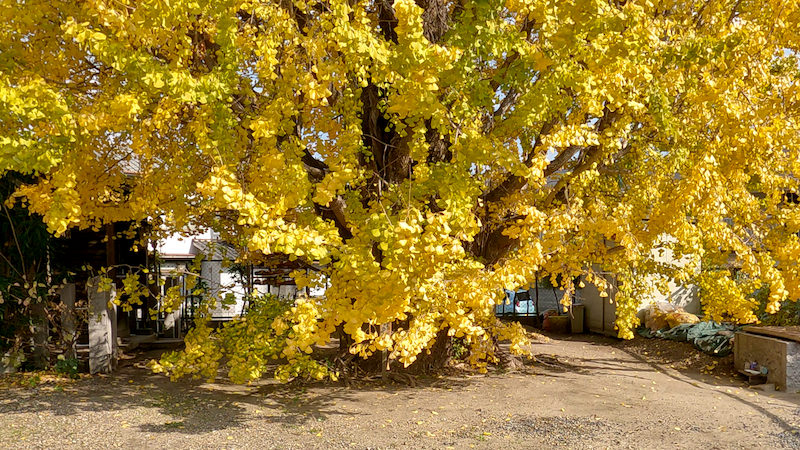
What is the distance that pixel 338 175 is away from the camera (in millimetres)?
5145

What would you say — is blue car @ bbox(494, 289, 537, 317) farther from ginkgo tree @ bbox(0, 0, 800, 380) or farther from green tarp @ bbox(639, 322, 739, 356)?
ginkgo tree @ bbox(0, 0, 800, 380)

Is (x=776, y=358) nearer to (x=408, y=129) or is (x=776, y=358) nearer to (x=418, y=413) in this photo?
(x=418, y=413)

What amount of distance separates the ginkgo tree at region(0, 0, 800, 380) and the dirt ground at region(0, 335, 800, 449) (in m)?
0.76

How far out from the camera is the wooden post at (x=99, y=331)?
935 centimetres

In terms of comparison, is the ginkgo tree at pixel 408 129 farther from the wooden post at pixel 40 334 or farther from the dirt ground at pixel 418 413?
the wooden post at pixel 40 334

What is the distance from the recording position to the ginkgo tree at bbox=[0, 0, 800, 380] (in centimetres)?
489

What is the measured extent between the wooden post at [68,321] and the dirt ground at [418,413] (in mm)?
660

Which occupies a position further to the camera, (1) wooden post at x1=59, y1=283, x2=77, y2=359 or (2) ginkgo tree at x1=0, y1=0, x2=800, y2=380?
(1) wooden post at x1=59, y1=283, x2=77, y2=359

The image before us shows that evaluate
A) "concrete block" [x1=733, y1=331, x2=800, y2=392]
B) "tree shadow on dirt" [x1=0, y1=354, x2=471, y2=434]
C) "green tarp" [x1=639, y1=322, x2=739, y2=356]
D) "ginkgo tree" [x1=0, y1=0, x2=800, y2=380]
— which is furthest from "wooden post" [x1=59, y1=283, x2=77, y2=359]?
"green tarp" [x1=639, y1=322, x2=739, y2=356]

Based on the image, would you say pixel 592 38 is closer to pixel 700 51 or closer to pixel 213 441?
pixel 700 51

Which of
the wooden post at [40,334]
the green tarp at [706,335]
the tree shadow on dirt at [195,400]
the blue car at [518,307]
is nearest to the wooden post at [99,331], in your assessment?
the tree shadow on dirt at [195,400]

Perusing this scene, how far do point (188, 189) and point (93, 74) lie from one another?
1.83 m

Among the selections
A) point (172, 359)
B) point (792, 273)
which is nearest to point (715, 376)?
point (792, 273)

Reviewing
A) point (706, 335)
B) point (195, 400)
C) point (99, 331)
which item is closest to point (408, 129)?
point (195, 400)
